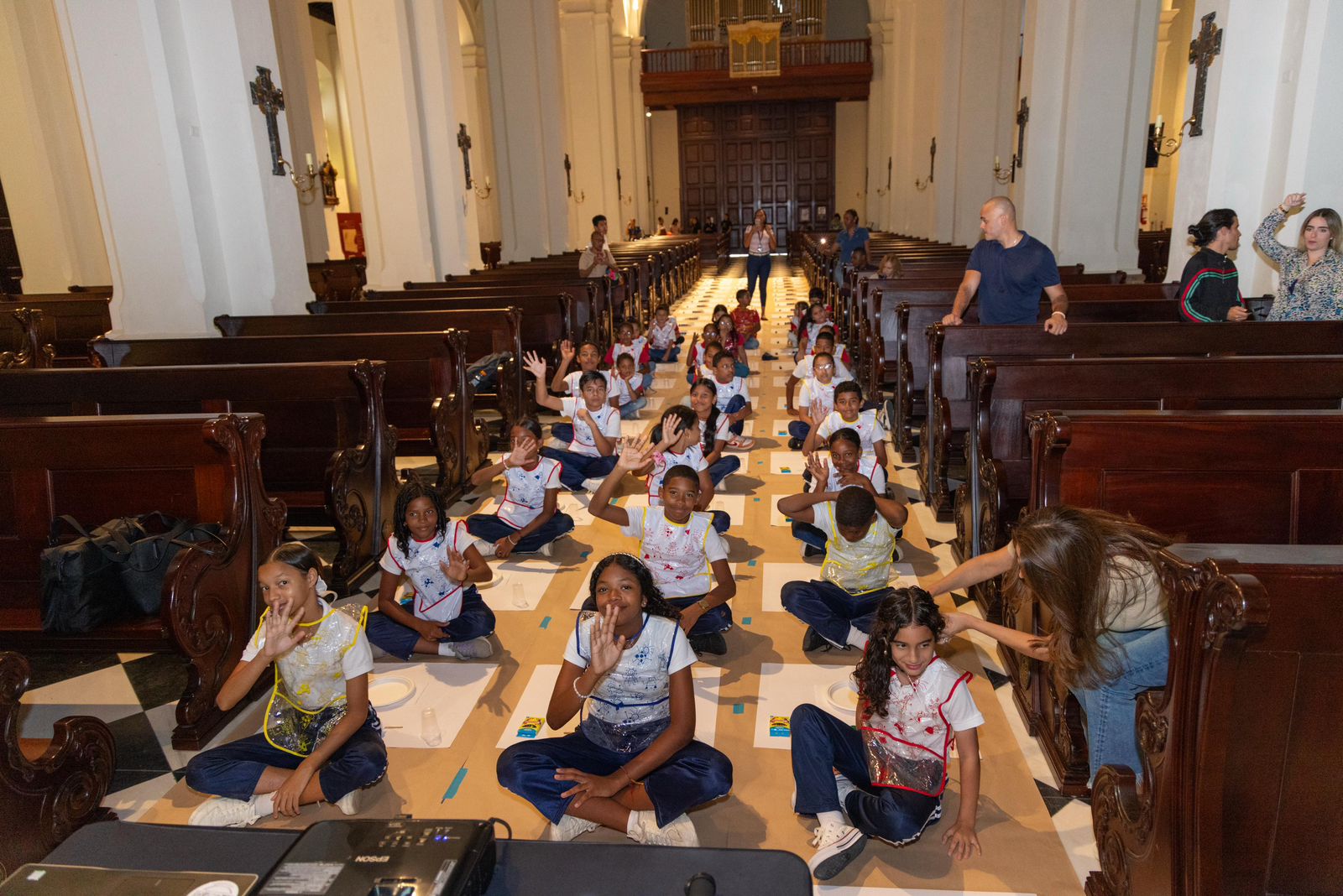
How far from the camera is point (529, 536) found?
16.9ft

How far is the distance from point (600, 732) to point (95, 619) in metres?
2.16

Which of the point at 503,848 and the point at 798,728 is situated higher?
the point at 503,848

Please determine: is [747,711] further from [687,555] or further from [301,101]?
[301,101]

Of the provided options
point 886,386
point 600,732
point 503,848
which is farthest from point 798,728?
point 886,386

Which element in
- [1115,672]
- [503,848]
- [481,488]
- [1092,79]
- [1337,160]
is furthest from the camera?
[1092,79]

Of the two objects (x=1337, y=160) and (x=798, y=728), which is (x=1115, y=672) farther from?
(x=1337, y=160)

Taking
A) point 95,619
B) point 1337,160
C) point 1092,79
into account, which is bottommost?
point 95,619

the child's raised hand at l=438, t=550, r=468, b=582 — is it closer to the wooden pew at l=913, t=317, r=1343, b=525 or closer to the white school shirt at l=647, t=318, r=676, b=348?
the wooden pew at l=913, t=317, r=1343, b=525

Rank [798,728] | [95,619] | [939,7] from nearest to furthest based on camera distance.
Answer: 1. [798,728]
2. [95,619]
3. [939,7]

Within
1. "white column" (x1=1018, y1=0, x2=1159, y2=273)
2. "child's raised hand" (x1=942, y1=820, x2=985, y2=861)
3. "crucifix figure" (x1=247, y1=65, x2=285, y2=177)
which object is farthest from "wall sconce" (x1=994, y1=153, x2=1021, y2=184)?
"child's raised hand" (x1=942, y1=820, x2=985, y2=861)

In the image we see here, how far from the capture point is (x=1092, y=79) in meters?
9.52

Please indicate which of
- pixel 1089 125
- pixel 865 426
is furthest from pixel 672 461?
pixel 1089 125

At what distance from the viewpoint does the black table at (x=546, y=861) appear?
3.26 feet

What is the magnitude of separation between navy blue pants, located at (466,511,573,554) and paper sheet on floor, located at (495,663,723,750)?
1385 millimetres
